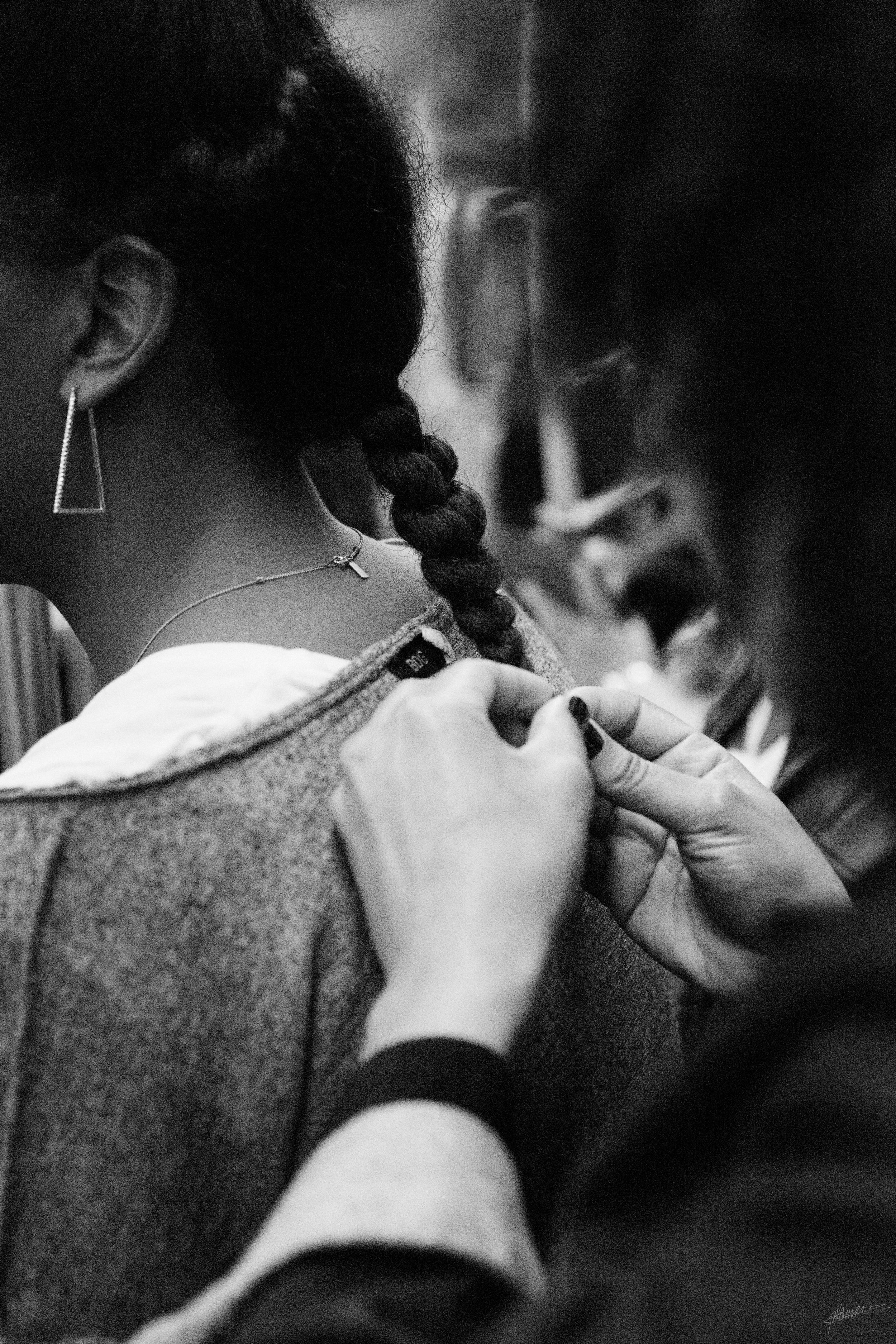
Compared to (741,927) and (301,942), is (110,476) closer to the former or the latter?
(301,942)

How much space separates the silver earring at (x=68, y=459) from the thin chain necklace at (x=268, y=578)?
0.10m

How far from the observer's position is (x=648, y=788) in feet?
2.61

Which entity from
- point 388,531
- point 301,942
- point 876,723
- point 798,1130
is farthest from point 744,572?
point 388,531

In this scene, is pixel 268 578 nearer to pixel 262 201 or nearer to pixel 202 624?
pixel 202 624

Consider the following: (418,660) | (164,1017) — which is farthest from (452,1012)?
(418,660)

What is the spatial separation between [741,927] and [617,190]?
20.2 inches

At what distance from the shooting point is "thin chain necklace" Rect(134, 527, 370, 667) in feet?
2.77

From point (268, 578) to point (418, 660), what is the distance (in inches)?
4.9

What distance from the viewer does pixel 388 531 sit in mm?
1445

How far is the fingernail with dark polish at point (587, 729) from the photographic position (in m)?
0.76

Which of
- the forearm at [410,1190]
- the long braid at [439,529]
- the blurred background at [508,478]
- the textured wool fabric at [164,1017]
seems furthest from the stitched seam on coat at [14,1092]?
the blurred background at [508,478]

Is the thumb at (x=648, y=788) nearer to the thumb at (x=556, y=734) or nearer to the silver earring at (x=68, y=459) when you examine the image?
the thumb at (x=556, y=734)

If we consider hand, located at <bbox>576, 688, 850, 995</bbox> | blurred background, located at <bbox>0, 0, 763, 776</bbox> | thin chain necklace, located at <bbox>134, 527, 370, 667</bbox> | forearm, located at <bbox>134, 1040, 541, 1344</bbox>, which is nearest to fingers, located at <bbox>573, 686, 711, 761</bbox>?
hand, located at <bbox>576, 688, 850, 995</bbox>

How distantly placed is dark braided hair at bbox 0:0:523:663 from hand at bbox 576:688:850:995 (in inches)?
5.0
